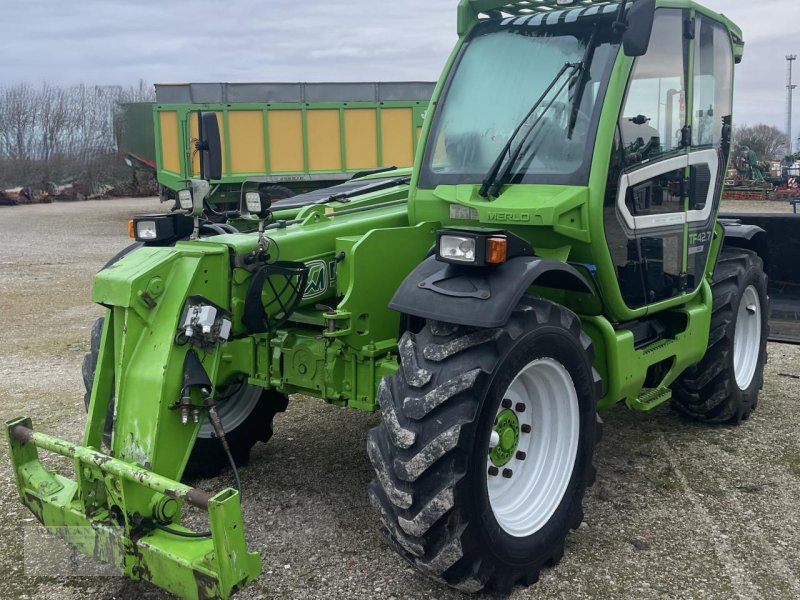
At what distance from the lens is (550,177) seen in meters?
3.83

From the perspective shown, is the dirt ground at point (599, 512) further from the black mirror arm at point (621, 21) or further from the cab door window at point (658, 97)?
the black mirror arm at point (621, 21)

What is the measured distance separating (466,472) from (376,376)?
84 centimetres

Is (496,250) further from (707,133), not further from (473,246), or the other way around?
(707,133)

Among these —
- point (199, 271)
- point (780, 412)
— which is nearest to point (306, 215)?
point (199, 271)

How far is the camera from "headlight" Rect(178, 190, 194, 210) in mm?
3662

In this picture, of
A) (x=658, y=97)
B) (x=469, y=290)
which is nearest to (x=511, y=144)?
(x=658, y=97)

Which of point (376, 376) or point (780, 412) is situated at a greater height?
point (376, 376)

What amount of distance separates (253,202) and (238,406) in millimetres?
1554

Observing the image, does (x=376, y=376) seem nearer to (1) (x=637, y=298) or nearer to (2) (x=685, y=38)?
(1) (x=637, y=298)

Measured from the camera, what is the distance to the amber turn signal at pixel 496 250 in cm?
Answer: 314

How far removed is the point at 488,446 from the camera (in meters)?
3.14

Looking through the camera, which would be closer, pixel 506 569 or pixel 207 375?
pixel 506 569

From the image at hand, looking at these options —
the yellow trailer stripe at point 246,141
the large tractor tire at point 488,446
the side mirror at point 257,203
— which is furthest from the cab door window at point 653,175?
the yellow trailer stripe at point 246,141

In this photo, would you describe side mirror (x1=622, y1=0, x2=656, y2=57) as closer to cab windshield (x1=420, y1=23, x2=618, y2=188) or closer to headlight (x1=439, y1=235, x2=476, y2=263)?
cab windshield (x1=420, y1=23, x2=618, y2=188)
